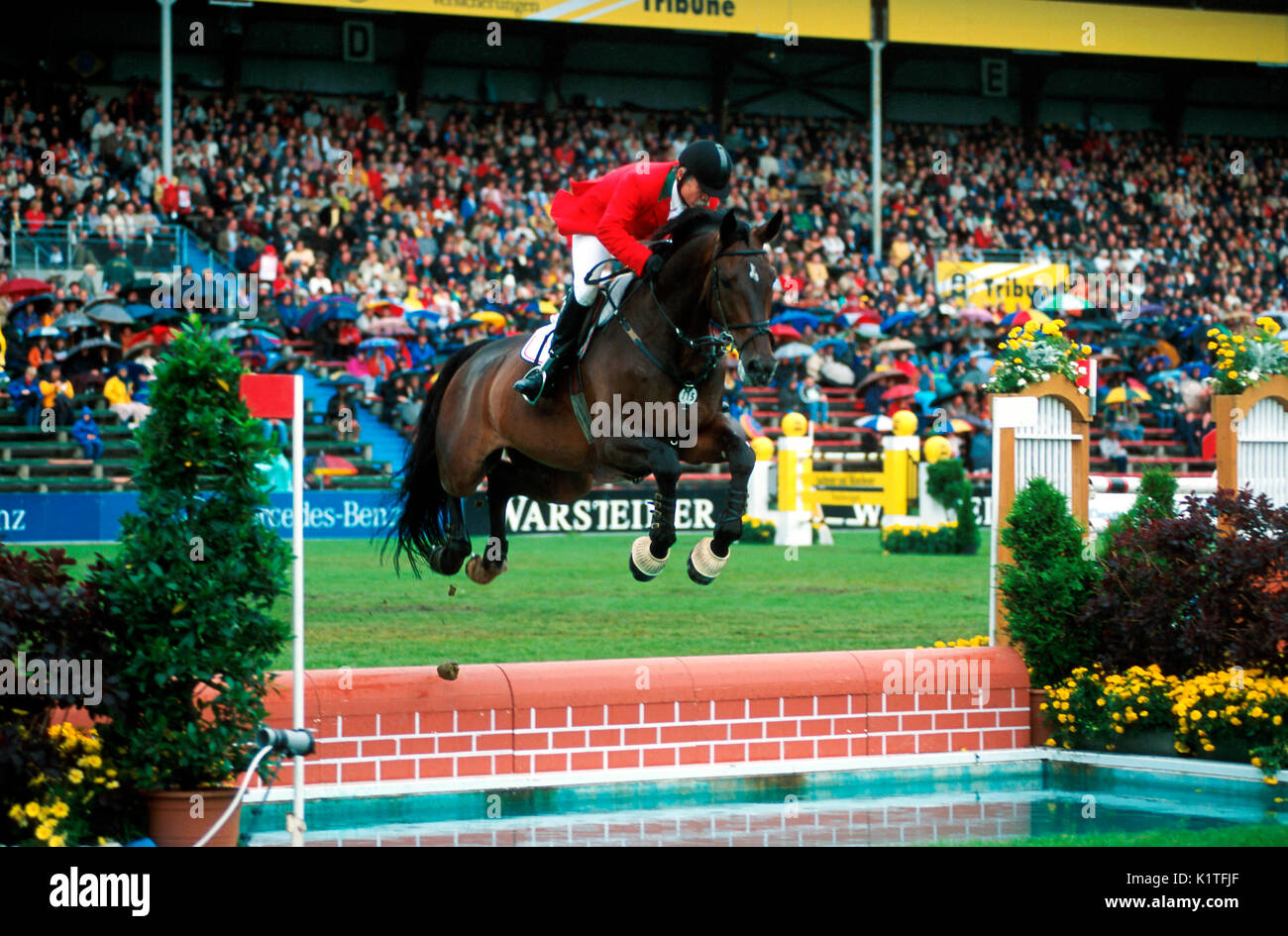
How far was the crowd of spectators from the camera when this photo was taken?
2100 centimetres

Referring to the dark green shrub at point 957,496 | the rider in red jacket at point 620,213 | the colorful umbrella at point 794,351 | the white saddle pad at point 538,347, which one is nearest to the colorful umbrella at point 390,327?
the colorful umbrella at point 794,351

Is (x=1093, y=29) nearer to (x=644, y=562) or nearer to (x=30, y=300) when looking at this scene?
(x=30, y=300)

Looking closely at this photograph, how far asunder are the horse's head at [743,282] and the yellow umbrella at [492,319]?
15.0m

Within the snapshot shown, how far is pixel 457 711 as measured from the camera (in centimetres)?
618

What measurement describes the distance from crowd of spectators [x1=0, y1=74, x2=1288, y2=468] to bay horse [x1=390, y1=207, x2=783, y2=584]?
1225cm

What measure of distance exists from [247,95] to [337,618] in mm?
17945

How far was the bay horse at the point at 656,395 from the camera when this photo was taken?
564cm

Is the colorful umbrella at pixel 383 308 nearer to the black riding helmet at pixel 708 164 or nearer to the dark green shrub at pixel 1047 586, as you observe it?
the dark green shrub at pixel 1047 586

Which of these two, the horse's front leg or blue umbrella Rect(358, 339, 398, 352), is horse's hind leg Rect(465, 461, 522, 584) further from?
blue umbrella Rect(358, 339, 398, 352)

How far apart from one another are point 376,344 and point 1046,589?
13640mm

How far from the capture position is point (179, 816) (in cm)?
498

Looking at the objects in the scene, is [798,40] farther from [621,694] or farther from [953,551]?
[621,694]

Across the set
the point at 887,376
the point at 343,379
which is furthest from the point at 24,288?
the point at 887,376

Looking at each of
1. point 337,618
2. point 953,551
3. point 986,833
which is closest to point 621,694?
point 986,833
